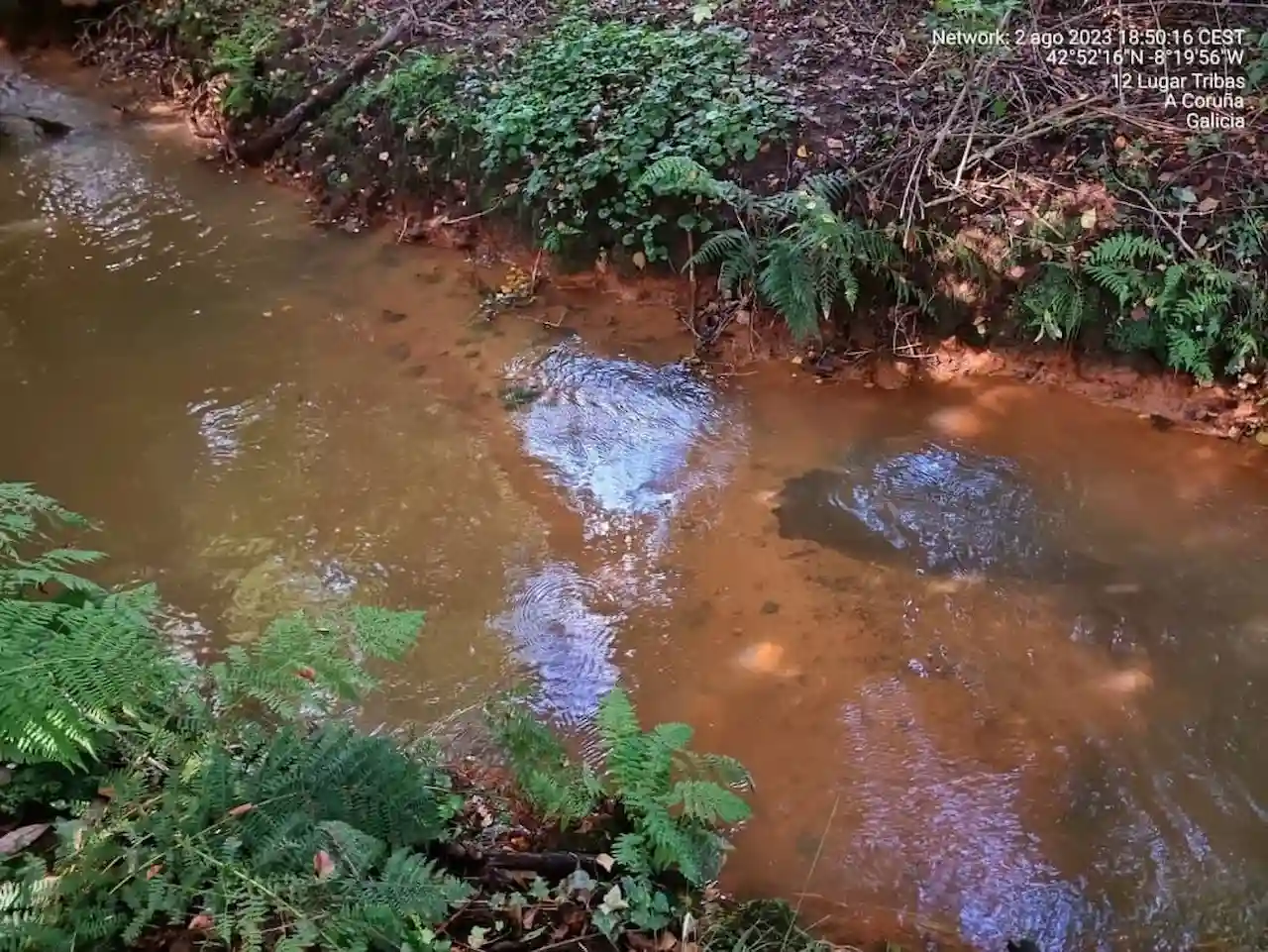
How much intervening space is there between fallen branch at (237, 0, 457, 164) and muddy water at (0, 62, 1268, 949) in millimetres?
1748

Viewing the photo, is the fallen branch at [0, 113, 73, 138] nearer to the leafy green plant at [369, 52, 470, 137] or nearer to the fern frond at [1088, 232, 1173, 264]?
the leafy green plant at [369, 52, 470, 137]

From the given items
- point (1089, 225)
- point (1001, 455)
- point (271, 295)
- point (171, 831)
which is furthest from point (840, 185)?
point (171, 831)

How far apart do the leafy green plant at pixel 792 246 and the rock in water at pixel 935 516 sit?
102cm

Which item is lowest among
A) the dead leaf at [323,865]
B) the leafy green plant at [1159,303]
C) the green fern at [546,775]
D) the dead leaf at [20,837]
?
the green fern at [546,775]

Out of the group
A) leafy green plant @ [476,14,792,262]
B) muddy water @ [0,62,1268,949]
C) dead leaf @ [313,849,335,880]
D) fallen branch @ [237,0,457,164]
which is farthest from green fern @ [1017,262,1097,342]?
fallen branch @ [237,0,457,164]

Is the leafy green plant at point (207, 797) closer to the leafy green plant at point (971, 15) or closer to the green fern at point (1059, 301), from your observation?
the green fern at point (1059, 301)

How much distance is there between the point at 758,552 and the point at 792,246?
1.93 meters

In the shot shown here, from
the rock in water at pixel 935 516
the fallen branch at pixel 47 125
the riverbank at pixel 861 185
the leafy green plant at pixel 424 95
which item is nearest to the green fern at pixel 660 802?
the rock in water at pixel 935 516

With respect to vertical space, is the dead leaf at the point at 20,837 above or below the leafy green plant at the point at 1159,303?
below

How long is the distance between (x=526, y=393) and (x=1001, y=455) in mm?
2782

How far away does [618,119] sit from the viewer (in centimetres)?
684

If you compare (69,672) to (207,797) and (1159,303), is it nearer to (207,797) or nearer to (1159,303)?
(207,797)

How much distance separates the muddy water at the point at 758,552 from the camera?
385cm

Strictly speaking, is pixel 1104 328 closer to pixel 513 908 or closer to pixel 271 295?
pixel 513 908
